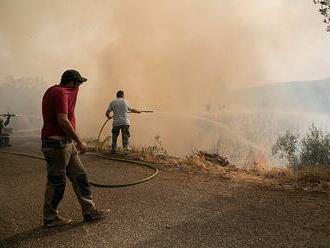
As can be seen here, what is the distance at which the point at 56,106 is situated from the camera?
20.4ft

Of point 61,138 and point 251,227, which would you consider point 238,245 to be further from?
point 61,138

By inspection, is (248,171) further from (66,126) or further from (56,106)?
(56,106)

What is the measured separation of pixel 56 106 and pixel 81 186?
1.29 metres

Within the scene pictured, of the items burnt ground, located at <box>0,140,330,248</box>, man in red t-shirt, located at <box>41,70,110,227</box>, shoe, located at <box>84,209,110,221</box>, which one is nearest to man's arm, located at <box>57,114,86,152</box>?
man in red t-shirt, located at <box>41,70,110,227</box>

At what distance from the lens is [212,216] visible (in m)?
6.86

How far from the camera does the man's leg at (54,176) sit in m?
6.36

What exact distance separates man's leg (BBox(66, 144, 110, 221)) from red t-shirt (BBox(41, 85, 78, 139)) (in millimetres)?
462

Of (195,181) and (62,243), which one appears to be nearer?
(62,243)

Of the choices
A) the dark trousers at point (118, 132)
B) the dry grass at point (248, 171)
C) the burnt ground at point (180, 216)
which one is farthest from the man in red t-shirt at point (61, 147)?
the dark trousers at point (118, 132)

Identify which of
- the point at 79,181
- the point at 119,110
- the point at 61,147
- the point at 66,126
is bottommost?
the point at 79,181

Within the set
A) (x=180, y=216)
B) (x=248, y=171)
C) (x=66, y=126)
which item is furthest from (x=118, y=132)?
(x=66, y=126)

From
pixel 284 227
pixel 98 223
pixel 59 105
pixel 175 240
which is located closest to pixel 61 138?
pixel 59 105

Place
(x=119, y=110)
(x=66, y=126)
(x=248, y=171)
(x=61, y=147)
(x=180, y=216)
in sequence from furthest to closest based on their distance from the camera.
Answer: (x=119, y=110)
(x=248, y=171)
(x=180, y=216)
(x=61, y=147)
(x=66, y=126)

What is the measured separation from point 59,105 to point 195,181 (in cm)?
431
